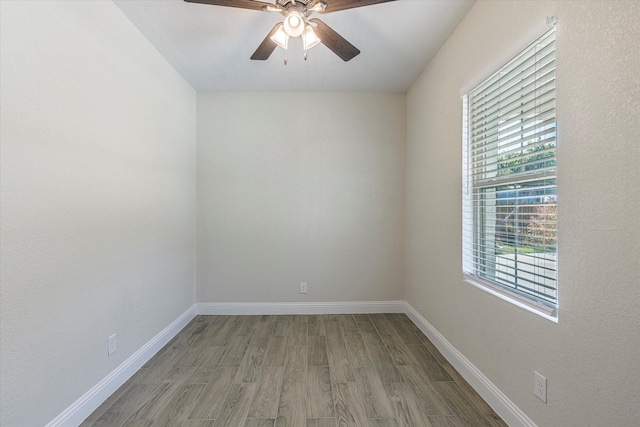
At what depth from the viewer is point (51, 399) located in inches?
58.2

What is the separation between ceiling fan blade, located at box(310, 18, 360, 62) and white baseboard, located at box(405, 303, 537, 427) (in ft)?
7.44

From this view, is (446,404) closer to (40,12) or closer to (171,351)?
(171,351)

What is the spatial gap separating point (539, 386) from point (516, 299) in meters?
0.40

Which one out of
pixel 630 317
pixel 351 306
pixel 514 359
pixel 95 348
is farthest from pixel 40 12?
pixel 351 306

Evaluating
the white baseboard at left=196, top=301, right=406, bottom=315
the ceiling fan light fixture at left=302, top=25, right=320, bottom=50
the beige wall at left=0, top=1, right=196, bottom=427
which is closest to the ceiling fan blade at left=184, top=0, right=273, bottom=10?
the ceiling fan light fixture at left=302, top=25, right=320, bottom=50

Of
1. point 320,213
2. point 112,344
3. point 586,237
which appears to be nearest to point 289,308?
point 320,213

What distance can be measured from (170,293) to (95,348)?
97 centimetres

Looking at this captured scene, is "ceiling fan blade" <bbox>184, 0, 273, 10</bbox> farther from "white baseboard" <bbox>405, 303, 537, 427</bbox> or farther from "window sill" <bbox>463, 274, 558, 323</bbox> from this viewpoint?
"white baseboard" <bbox>405, 303, 537, 427</bbox>

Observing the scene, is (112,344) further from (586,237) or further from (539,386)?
(586,237)

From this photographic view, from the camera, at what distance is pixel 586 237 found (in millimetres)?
1170

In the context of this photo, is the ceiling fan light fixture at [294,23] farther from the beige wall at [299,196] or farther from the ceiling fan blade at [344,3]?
the beige wall at [299,196]

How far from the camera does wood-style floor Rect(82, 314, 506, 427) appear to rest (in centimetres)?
169

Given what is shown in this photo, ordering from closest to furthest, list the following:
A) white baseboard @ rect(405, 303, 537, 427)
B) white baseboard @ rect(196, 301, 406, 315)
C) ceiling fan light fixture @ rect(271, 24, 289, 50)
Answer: white baseboard @ rect(405, 303, 537, 427), ceiling fan light fixture @ rect(271, 24, 289, 50), white baseboard @ rect(196, 301, 406, 315)

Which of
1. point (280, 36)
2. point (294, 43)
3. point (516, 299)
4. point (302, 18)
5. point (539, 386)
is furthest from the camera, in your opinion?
point (294, 43)
